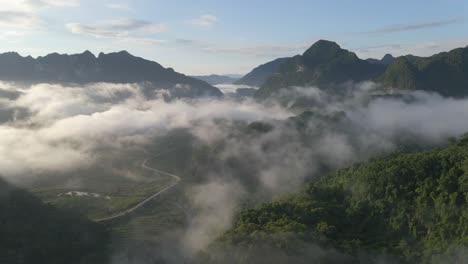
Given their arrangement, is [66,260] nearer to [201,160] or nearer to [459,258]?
[459,258]

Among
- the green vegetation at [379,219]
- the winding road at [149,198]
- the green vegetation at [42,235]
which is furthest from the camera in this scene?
the winding road at [149,198]

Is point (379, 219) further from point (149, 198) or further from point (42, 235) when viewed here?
point (149, 198)

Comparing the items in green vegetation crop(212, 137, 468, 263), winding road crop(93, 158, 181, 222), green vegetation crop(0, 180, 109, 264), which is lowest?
winding road crop(93, 158, 181, 222)

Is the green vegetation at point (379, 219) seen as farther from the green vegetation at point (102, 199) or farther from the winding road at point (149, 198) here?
the green vegetation at point (102, 199)

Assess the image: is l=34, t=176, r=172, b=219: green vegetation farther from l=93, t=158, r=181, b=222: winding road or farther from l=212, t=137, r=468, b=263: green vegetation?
l=212, t=137, r=468, b=263: green vegetation

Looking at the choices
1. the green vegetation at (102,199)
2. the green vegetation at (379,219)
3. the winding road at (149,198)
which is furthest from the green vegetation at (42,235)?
the green vegetation at (379,219)

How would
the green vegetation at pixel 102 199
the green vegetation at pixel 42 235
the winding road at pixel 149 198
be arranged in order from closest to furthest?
the green vegetation at pixel 42 235 → the winding road at pixel 149 198 → the green vegetation at pixel 102 199

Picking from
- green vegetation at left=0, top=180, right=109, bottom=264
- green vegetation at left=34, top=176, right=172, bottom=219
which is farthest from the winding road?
green vegetation at left=0, top=180, right=109, bottom=264
